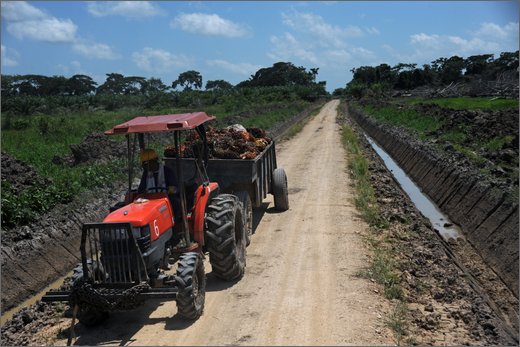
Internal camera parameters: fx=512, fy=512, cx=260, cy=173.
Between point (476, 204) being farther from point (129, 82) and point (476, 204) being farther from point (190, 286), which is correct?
point (129, 82)

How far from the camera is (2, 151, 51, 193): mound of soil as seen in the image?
41.3ft

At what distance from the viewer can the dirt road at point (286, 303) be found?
647 centimetres

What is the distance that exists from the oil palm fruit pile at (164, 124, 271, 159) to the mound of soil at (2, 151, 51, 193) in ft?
13.4

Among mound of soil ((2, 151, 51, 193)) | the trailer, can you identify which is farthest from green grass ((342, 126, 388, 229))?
mound of soil ((2, 151, 51, 193))

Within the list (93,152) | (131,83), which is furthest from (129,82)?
(93,152)

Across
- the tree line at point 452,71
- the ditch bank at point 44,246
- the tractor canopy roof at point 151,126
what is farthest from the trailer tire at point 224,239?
the tree line at point 452,71

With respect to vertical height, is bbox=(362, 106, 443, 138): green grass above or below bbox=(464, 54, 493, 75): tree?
below

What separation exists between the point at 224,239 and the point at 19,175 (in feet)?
26.4

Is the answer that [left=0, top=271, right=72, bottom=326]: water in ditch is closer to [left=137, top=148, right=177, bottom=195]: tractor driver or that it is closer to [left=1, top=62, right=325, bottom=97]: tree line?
[left=137, top=148, right=177, bottom=195]: tractor driver

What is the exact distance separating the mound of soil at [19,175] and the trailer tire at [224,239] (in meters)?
6.26

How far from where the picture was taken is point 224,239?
7.74 metres

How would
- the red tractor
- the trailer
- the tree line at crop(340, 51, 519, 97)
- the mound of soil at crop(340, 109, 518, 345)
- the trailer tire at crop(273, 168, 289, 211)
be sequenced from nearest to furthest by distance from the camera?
the red tractor < the mound of soil at crop(340, 109, 518, 345) < the trailer < the trailer tire at crop(273, 168, 289, 211) < the tree line at crop(340, 51, 519, 97)

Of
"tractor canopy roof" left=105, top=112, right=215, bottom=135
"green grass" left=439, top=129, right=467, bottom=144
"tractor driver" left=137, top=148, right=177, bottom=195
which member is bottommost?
"green grass" left=439, top=129, right=467, bottom=144

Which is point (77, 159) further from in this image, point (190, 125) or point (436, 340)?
point (436, 340)
